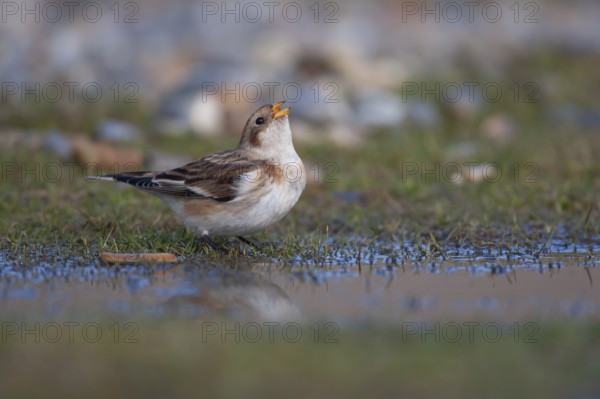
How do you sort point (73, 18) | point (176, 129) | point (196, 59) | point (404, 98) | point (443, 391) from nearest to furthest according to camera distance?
1. point (443, 391)
2. point (176, 129)
3. point (404, 98)
4. point (196, 59)
5. point (73, 18)

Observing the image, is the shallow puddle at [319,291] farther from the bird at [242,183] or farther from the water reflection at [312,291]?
the bird at [242,183]

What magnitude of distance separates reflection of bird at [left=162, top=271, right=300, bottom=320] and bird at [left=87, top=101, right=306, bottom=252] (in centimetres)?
79

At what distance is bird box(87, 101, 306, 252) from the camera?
282 inches

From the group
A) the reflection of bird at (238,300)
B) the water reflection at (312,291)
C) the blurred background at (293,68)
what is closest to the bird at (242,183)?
the water reflection at (312,291)

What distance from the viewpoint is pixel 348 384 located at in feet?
14.0

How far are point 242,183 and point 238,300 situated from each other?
1.58 meters

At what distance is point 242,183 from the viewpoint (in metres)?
7.24

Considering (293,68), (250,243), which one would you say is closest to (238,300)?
(250,243)

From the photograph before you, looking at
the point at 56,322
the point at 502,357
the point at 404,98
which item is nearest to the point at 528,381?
the point at 502,357

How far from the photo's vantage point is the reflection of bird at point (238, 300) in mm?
5512

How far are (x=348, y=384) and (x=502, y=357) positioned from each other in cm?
80

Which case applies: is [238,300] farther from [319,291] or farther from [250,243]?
[250,243]

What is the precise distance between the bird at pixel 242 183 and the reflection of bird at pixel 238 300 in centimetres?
79

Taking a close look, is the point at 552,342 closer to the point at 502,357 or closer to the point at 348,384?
the point at 502,357
